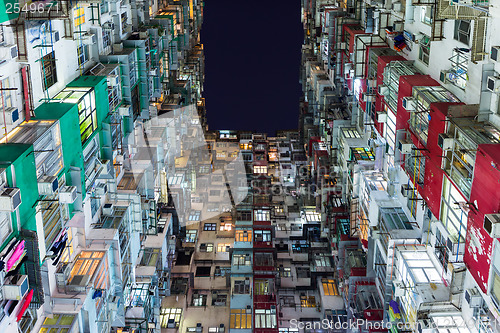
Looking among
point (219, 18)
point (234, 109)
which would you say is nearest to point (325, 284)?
point (234, 109)

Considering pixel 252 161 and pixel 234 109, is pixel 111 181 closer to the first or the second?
pixel 252 161

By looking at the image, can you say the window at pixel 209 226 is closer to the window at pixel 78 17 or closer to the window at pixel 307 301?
the window at pixel 307 301

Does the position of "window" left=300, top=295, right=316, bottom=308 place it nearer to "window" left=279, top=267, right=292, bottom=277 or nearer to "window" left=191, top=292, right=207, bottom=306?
"window" left=279, top=267, right=292, bottom=277

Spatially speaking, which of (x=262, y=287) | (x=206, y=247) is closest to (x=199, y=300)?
(x=262, y=287)

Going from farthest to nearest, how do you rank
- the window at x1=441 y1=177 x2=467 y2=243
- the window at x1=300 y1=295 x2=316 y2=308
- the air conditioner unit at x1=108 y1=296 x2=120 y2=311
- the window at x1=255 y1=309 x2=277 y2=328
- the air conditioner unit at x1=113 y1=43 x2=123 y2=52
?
the window at x1=300 y1=295 x2=316 y2=308 → the window at x1=255 y1=309 x2=277 y2=328 → the air conditioner unit at x1=113 y1=43 x2=123 y2=52 → the air conditioner unit at x1=108 y1=296 x2=120 y2=311 → the window at x1=441 y1=177 x2=467 y2=243

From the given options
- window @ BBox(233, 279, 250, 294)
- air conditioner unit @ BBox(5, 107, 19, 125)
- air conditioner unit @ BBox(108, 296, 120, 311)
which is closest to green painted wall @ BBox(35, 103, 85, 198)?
air conditioner unit @ BBox(5, 107, 19, 125)
